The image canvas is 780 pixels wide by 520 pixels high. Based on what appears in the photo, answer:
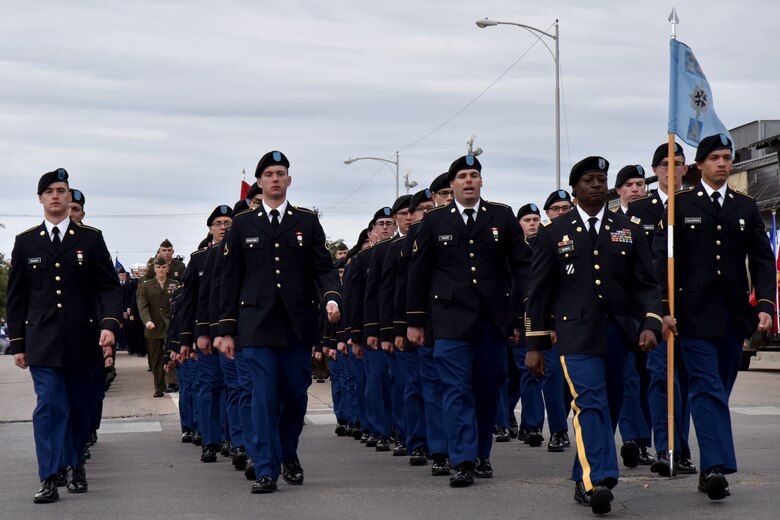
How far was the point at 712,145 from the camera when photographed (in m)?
9.66

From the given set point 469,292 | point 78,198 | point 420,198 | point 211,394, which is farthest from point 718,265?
point 78,198

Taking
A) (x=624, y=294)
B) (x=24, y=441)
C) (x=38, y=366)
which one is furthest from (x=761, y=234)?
(x=24, y=441)

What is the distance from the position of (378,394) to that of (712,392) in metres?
5.47

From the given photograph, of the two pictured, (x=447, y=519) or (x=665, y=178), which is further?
(x=665, y=178)

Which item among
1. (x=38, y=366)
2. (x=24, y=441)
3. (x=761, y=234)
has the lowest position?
(x=24, y=441)

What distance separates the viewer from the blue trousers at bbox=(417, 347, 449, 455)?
11.1 m

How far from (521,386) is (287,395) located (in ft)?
12.4

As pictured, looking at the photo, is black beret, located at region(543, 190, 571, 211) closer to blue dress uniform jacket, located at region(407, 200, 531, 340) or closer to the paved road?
the paved road

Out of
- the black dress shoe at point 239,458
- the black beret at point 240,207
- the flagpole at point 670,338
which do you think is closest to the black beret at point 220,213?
the black beret at point 240,207

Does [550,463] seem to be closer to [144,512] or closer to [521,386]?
[521,386]

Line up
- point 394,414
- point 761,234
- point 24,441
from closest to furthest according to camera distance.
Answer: point 761,234 → point 394,414 → point 24,441

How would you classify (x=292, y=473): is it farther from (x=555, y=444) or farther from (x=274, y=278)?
(x=555, y=444)

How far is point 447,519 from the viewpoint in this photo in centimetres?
846

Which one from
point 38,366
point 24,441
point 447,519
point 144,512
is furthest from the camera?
point 24,441
